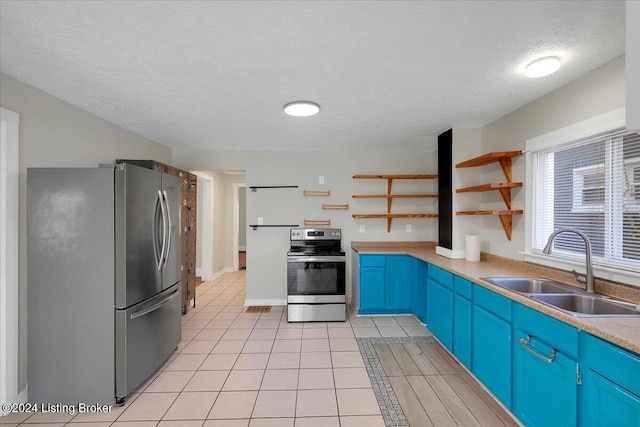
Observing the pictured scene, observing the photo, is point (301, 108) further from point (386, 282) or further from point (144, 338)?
point (386, 282)

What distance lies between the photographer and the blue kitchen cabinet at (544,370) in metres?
1.39

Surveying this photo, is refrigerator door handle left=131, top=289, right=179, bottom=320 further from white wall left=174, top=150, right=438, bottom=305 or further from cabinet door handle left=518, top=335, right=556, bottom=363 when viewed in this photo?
cabinet door handle left=518, top=335, right=556, bottom=363

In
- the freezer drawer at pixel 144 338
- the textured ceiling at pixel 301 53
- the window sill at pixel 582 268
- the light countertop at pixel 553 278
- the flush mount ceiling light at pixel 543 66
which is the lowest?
the freezer drawer at pixel 144 338

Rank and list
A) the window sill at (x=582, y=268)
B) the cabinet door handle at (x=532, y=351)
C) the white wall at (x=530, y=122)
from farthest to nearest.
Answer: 1. the white wall at (x=530, y=122)
2. the window sill at (x=582, y=268)
3. the cabinet door handle at (x=532, y=351)

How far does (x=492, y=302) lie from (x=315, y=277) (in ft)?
6.76

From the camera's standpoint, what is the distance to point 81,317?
6.57 ft

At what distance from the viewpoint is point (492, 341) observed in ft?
6.58

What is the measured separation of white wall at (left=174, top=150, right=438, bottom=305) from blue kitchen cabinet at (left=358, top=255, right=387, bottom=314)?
25.5 inches

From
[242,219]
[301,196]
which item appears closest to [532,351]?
[301,196]

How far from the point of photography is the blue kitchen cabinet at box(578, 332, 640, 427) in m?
1.12

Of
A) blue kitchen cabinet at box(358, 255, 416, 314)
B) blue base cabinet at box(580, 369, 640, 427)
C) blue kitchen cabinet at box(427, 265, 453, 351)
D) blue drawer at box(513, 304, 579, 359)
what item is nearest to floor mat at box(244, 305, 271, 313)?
blue kitchen cabinet at box(358, 255, 416, 314)

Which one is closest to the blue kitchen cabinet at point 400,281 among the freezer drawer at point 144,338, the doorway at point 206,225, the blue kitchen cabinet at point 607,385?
the blue kitchen cabinet at point 607,385

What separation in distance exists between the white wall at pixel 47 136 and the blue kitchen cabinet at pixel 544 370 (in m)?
3.35

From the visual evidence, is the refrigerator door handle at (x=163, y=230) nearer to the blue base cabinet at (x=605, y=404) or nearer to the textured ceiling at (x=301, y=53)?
the textured ceiling at (x=301, y=53)
